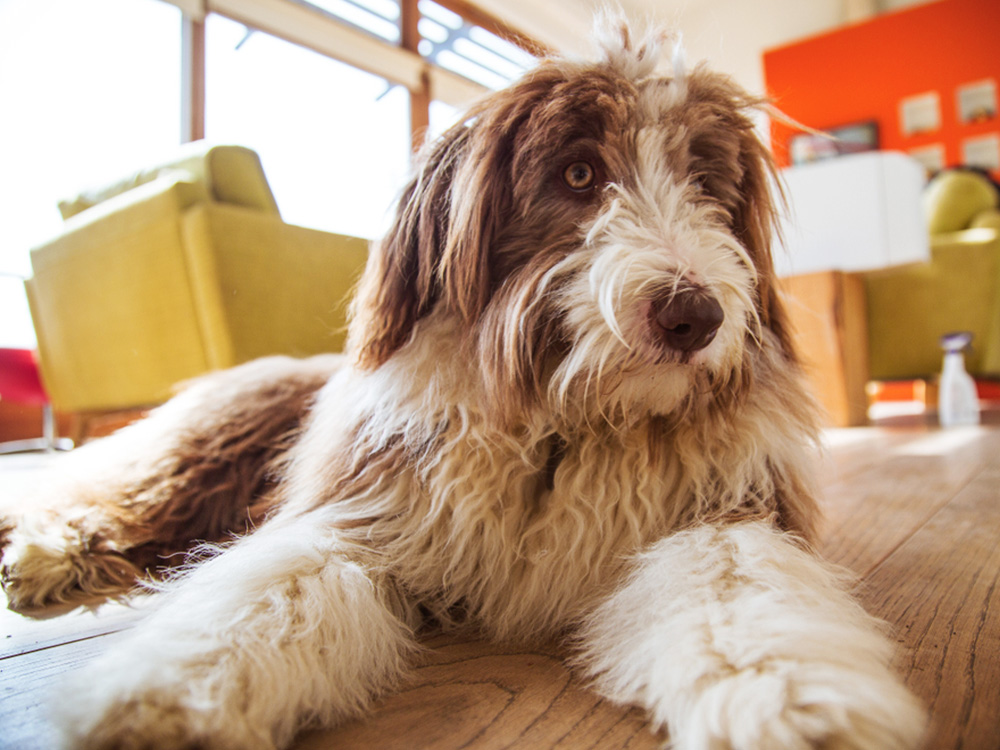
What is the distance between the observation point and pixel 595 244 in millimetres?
1058

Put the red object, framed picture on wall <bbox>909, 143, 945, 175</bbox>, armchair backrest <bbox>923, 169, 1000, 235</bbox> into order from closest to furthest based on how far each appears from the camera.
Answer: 1. the red object
2. armchair backrest <bbox>923, 169, 1000, 235</bbox>
3. framed picture on wall <bbox>909, 143, 945, 175</bbox>

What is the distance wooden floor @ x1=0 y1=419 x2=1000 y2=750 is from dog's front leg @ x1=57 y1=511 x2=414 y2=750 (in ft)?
0.19

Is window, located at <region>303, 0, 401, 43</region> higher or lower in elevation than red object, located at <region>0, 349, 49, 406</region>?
higher

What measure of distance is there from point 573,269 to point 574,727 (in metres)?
0.62

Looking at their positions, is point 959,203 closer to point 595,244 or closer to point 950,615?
point 950,615

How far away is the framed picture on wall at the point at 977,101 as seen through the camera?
331 inches

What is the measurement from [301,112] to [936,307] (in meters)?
6.30

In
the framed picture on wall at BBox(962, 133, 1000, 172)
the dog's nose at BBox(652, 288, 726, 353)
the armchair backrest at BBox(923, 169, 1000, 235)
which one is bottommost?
the dog's nose at BBox(652, 288, 726, 353)

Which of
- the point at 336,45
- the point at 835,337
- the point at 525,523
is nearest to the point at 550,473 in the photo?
the point at 525,523

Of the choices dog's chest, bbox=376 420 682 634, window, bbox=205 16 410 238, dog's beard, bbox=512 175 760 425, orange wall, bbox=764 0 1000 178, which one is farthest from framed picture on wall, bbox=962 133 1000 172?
dog's chest, bbox=376 420 682 634

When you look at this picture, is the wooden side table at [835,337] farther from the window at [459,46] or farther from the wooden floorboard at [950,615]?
the window at [459,46]

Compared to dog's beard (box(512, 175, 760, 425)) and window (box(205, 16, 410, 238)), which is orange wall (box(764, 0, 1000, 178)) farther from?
dog's beard (box(512, 175, 760, 425))

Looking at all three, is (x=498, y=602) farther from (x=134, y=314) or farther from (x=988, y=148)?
(x=988, y=148)

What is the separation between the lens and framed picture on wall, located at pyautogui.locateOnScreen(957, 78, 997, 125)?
8398mm
